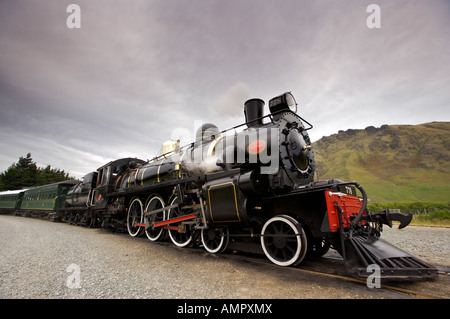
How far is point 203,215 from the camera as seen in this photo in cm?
489

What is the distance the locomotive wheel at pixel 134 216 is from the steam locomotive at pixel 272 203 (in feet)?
3.49

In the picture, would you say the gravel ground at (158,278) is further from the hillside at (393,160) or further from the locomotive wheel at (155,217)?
the hillside at (393,160)

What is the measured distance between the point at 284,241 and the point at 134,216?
604 cm

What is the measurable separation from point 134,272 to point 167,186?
2.95 meters

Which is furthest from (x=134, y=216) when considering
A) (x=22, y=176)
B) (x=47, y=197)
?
(x=22, y=176)

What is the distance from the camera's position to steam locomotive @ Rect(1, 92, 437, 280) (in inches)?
129

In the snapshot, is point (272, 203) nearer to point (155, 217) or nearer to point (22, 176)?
point (155, 217)

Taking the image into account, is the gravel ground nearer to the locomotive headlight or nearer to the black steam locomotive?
the black steam locomotive

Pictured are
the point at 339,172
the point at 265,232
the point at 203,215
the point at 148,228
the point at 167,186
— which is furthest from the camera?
the point at 339,172

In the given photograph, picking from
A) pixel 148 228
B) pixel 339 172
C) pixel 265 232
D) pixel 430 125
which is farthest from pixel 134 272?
pixel 430 125

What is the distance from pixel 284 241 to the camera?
3777 millimetres

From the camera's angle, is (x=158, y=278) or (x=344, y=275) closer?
(x=158, y=278)
